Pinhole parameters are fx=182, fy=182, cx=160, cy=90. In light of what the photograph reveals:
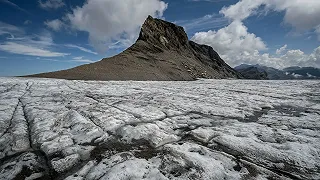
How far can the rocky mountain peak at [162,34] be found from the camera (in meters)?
36.3

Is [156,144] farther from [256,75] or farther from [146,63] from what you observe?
[256,75]

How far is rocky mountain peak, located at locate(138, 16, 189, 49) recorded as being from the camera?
119 ft

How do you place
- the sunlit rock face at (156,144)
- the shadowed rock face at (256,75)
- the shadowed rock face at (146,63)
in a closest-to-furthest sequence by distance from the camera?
the sunlit rock face at (156,144), the shadowed rock face at (146,63), the shadowed rock face at (256,75)

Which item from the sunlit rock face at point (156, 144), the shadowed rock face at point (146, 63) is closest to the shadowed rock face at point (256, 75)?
the shadowed rock face at point (146, 63)

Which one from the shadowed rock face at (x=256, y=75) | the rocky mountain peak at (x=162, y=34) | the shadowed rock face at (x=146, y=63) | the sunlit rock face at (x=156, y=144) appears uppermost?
the rocky mountain peak at (x=162, y=34)

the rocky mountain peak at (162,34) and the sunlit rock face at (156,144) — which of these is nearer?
the sunlit rock face at (156,144)

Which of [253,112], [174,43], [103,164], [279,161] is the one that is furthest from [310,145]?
[174,43]

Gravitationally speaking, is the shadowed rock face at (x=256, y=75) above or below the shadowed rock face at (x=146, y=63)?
below

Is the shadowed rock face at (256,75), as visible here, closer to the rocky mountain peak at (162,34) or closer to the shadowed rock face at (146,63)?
the rocky mountain peak at (162,34)

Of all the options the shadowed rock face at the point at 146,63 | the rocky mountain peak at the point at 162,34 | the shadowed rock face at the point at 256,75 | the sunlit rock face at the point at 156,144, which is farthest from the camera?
the shadowed rock face at the point at 256,75

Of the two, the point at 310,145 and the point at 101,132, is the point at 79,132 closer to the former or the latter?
the point at 101,132

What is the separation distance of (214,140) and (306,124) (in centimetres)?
246

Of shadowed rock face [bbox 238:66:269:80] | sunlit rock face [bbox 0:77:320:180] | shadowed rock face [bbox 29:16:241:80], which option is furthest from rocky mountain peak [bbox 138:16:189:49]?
shadowed rock face [bbox 238:66:269:80]

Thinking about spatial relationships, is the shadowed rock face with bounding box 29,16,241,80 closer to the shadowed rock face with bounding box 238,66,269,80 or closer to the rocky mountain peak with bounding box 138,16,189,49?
the rocky mountain peak with bounding box 138,16,189,49
